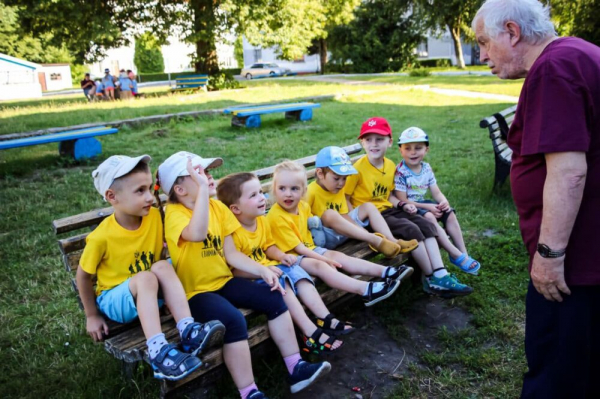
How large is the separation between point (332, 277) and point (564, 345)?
154cm

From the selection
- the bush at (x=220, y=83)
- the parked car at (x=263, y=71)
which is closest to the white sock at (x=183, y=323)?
the bush at (x=220, y=83)

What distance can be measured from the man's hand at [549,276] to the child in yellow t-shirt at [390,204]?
1664 mm

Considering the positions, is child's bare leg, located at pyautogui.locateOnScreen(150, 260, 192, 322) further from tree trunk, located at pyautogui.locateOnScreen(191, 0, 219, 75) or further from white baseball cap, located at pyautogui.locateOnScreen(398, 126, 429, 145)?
tree trunk, located at pyautogui.locateOnScreen(191, 0, 219, 75)

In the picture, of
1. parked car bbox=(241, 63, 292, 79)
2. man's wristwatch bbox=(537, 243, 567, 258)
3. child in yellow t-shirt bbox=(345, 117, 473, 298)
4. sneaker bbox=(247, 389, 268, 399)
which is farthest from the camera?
parked car bbox=(241, 63, 292, 79)

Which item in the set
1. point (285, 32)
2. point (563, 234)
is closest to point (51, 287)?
point (563, 234)

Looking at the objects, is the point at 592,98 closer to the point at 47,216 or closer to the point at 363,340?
the point at 363,340

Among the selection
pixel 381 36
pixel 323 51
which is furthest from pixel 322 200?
pixel 323 51

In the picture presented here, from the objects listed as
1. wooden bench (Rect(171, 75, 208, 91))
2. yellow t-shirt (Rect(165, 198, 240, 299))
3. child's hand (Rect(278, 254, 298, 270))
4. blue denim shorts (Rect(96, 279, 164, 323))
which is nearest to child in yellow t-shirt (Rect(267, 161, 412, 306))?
child's hand (Rect(278, 254, 298, 270))

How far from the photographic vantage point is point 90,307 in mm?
2809

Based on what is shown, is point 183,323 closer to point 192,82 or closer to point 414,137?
point 414,137

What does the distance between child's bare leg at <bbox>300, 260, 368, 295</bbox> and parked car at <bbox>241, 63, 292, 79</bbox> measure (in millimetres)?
42147

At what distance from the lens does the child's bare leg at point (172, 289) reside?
2.71 m

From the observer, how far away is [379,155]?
14.0 feet

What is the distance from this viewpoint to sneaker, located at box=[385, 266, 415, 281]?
3.42m
